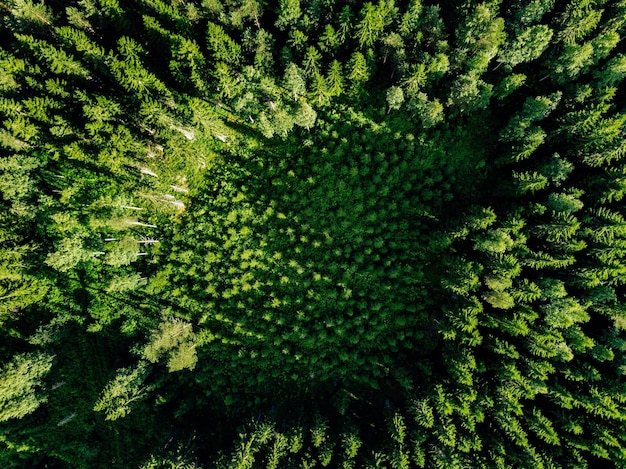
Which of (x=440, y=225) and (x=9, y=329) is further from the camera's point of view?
(x=9, y=329)

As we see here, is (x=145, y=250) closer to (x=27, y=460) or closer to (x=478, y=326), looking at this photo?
(x=27, y=460)

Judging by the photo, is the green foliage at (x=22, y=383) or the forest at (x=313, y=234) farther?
the green foliage at (x=22, y=383)

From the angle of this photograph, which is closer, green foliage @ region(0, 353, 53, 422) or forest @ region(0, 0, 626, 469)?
forest @ region(0, 0, 626, 469)

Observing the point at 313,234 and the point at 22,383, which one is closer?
the point at 313,234

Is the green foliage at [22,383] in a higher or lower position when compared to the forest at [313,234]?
lower

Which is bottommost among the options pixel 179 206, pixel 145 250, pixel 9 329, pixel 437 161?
pixel 9 329

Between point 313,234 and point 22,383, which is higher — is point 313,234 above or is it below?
above

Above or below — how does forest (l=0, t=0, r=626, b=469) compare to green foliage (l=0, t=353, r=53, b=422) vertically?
above

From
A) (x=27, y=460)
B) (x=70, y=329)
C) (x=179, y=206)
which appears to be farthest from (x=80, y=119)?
(x=27, y=460)
